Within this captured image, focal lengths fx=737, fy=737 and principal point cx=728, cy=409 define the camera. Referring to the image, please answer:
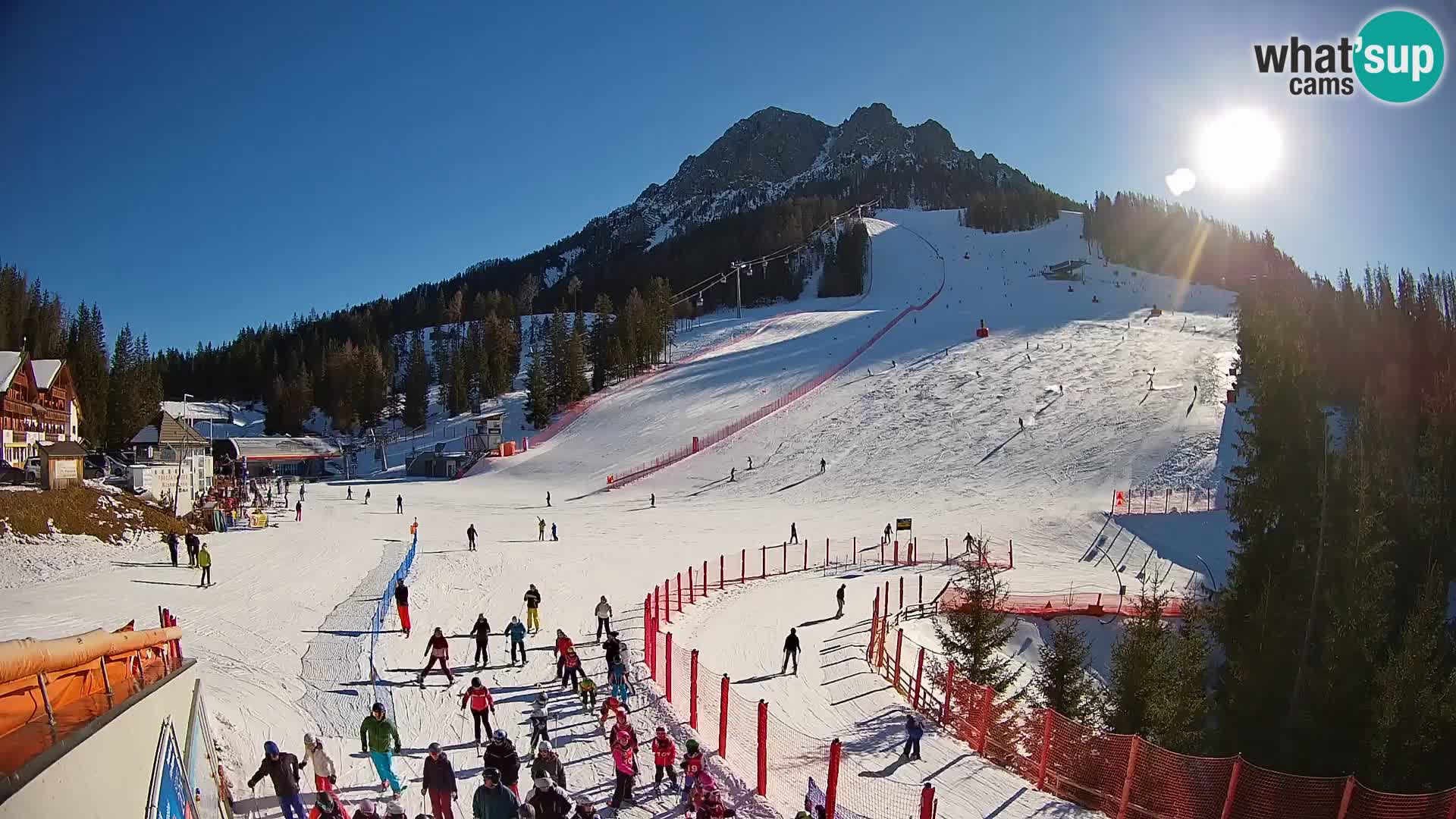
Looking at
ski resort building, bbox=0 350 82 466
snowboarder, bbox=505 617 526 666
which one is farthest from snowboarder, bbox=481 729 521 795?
ski resort building, bbox=0 350 82 466

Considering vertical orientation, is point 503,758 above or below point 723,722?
above

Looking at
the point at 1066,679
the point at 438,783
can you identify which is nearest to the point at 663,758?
the point at 438,783

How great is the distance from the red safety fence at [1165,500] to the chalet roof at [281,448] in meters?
65.5

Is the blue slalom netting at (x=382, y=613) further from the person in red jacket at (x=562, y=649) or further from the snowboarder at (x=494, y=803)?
the snowboarder at (x=494, y=803)

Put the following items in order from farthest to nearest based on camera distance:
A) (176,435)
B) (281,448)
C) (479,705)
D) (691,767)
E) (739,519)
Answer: (281,448) → (176,435) → (739,519) → (479,705) → (691,767)

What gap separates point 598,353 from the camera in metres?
80.2

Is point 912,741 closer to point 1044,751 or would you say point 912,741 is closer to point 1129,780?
point 1044,751

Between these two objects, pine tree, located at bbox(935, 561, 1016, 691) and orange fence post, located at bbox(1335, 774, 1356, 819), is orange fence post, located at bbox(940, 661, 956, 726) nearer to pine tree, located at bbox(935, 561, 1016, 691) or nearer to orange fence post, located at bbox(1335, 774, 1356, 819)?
pine tree, located at bbox(935, 561, 1016, 691)

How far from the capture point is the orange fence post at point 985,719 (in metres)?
13.2

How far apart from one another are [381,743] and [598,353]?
71995 millimetres

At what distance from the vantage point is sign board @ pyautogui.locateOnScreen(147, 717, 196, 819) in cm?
543

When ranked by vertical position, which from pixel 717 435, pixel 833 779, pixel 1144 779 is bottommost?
pixel 1144 779

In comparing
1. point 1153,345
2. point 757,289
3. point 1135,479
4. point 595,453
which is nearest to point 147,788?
A: point 1135,479

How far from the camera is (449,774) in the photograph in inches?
343
